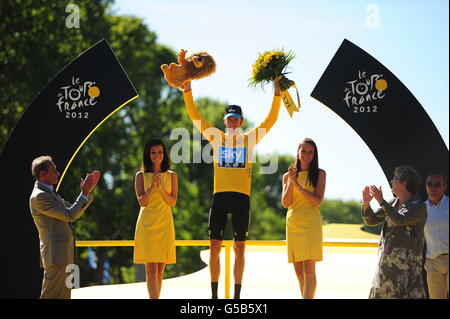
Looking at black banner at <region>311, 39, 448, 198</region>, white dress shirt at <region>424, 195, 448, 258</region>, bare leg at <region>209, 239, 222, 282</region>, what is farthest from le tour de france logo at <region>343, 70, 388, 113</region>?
bare leg at <region>209, 239, 222, 282</region>

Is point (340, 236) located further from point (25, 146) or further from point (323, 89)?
point (25, 146)

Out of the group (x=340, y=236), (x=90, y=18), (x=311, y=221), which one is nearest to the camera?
(x=311, y=221)

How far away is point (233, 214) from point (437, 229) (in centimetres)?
204

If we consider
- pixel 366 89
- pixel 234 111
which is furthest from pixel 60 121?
pixel 366 89

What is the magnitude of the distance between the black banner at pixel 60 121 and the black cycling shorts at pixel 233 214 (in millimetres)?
1706

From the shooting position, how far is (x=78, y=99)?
24.2 feet

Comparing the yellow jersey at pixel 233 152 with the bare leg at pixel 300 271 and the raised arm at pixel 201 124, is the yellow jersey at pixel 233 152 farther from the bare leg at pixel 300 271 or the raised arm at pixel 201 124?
the bare leg at pixel 300 271

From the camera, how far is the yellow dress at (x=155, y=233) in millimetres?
6391

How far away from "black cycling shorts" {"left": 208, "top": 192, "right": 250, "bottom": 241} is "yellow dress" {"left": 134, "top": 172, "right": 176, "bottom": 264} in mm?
439

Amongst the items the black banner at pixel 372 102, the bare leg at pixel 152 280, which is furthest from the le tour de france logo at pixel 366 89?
the bare leg at pixel 152 280

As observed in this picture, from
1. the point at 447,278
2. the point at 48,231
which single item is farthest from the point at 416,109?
the point at 48,231

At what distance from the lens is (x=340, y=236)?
1531cm

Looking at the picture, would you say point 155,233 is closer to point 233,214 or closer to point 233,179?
point 233,214
